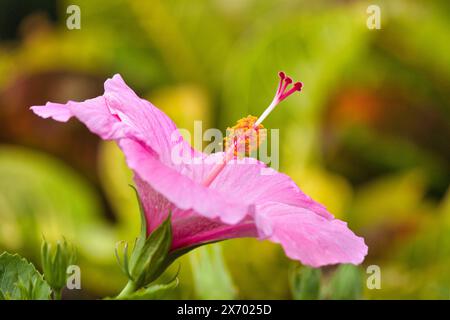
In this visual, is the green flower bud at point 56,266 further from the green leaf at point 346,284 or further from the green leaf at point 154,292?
the green leaf at point 346,284

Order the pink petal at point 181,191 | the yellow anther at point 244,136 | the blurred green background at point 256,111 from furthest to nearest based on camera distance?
the blurred green background at point 256,111 → the yellow anther at point 244,136 → the pink petal at point 181,191

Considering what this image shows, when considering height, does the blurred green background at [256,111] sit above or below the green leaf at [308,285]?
above

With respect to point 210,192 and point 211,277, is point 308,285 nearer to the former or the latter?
point 211,277

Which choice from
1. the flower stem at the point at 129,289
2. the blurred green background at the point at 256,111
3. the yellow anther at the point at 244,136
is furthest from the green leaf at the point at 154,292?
the blurred green background at the point at 256,111

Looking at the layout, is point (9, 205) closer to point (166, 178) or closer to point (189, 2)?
point (189, 2)

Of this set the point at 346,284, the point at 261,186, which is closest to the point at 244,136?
the point at 261,186

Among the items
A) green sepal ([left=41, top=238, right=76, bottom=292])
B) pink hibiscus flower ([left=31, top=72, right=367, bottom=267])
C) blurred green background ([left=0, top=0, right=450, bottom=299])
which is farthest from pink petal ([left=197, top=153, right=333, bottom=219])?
blurred green background ([left=0, top=0, right=450, bottom=299])
